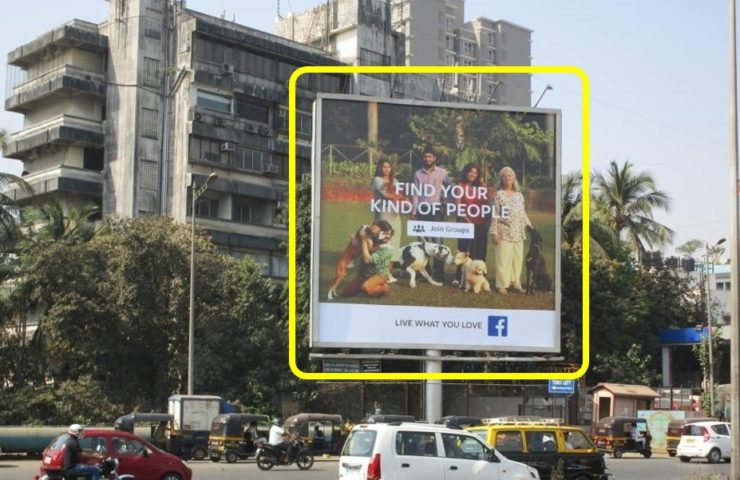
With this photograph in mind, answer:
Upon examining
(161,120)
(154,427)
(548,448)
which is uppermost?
(161,120)

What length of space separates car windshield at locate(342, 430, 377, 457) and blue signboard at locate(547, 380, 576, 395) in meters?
26.5

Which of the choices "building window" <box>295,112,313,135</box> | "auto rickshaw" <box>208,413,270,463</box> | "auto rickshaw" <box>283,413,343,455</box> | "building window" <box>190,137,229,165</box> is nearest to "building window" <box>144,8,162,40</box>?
"building window" <box>190,137,229,165</box>

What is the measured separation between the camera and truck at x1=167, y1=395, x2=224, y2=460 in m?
36.4

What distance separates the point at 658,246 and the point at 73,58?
113 feet

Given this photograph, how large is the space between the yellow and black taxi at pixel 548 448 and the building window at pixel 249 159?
41787mm

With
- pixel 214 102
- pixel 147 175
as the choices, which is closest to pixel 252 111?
pixel 214 102

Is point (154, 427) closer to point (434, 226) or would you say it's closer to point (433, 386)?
point (433, 386)

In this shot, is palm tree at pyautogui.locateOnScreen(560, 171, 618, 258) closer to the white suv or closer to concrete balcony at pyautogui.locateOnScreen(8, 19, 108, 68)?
concrete balcony at pyautogui.locateOnScreen(8, 19, 108, 68)

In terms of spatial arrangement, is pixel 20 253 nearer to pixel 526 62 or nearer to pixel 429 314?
pixel 429 314

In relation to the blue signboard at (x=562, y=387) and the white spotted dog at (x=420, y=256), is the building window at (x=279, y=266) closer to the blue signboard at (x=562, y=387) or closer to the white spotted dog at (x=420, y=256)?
the blue signboard at (x=562, y=387)

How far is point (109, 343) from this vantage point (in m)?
43.8

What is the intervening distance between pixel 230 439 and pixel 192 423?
2944mm

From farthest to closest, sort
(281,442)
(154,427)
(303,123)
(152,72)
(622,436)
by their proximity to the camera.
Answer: (303,123) → (152,72) → (622,436) → (154,427) → (281,442)

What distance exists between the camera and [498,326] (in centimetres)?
1878
